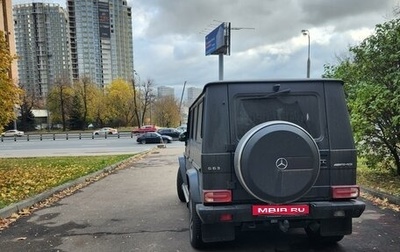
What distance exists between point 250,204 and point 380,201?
14.3 ft

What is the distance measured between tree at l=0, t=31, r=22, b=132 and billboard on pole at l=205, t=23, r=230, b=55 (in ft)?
83.3

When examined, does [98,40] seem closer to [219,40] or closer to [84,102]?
[84,102]

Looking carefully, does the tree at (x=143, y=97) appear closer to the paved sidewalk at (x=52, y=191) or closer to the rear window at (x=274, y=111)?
the paved sidewalk at (x=52, y=191)

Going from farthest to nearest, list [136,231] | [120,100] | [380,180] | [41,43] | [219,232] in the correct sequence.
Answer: [41,43]
[120,100]
[380,180]
[136,231]
[219,232]

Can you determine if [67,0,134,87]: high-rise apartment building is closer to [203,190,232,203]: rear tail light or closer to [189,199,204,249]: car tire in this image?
[189,199,204,249]: car tire

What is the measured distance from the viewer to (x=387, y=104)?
26.0ft

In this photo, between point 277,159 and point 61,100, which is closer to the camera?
point 277,159

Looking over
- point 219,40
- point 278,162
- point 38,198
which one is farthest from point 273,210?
point 219,40

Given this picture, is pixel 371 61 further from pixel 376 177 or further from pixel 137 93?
pixel 137 93

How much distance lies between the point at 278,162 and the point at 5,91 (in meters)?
10.1

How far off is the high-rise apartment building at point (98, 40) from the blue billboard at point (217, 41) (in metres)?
52.2

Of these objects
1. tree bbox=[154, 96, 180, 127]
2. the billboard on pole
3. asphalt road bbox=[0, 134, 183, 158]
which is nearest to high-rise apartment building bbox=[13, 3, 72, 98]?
tree bbox=[154, 96, 180, 127]

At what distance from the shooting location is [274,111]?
4.14 metres

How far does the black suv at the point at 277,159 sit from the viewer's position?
3.80 m
